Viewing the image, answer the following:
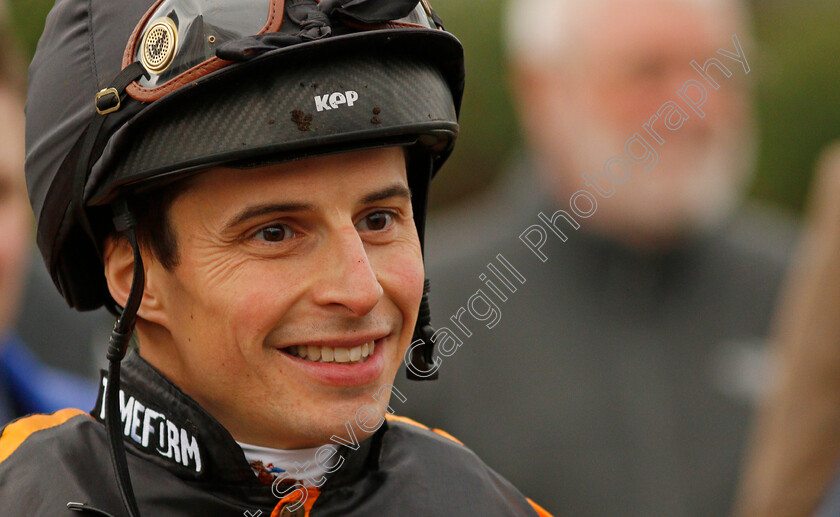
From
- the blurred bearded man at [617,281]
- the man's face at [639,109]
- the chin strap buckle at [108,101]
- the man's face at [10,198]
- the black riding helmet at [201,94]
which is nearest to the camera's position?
the black riding helmet at [201,94]

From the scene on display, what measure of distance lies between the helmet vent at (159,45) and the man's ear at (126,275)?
20.7 inches

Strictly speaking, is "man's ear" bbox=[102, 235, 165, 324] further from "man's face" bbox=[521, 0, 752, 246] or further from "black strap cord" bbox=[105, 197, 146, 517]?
"man's face" bbox=[521, 0, 752, 246]

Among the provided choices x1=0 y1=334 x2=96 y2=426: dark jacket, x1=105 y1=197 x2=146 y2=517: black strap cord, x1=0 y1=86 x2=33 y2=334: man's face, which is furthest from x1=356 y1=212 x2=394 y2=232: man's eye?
x1=0 y1=86 x2=33 y2=334: man's face

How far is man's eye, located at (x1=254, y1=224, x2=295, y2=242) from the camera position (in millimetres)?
3049

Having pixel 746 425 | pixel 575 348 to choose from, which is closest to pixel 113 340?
pixel 575 348

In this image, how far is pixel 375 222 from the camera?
324cm

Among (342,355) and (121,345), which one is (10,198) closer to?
(121,345)

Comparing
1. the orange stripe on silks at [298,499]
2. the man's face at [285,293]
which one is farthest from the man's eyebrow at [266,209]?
the orange stripe on silks at [298,499]

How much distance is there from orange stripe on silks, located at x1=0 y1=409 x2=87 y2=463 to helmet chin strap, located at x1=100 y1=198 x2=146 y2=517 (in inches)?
12.9

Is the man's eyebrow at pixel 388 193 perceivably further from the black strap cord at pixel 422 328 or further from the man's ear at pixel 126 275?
the man's ear at pixel 126 275

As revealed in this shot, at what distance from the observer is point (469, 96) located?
28.1 ft

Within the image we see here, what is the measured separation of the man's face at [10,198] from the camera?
4902 mm

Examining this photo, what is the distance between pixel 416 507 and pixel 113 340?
0.96 m

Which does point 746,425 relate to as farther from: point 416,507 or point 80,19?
point 80,19
